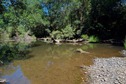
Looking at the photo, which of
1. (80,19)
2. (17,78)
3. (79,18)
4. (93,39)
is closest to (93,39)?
(93,39)

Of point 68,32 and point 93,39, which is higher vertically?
point 68,32

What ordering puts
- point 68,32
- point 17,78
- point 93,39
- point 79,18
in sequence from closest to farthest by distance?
point 17,78
point 93,39
point 68,32
point 79,18

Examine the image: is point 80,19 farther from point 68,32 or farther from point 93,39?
point 93,39

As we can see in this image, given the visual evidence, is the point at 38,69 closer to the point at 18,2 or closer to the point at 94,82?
the point at 94,82

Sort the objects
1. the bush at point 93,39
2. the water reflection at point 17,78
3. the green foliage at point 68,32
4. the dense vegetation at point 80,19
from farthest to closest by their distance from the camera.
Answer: the green foliage at point 68,32, the dense vegetation at point 80,19, the bush at point 93,39, the water reflection at point 17,78

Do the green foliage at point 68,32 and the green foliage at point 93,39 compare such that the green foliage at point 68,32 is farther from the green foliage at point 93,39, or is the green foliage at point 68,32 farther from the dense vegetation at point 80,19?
the green foliage at point 93,39

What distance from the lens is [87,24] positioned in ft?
111

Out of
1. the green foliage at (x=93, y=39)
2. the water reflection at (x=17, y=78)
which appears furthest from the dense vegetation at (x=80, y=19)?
the water reflection at (x=17, y=78)

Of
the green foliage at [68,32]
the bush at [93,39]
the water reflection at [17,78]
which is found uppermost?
the green foliage at [68,32]

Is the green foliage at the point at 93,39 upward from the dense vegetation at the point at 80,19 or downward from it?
downward

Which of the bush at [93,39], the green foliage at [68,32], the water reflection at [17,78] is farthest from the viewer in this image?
the green foliage at [68,32]

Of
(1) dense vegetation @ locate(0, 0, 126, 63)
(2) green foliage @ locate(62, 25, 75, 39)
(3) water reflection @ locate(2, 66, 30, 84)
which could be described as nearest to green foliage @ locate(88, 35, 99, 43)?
(1) dense vegetation @ locate(0, 0, 126, 63)

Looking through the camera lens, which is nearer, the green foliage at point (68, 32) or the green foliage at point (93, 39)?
the green foliage at point (93, 39)

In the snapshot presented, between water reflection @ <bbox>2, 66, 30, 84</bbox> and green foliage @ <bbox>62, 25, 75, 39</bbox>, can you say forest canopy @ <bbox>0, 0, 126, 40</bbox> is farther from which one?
water reflection @ <bbox>2, 66, 30, 84</bbox>
